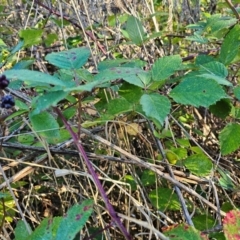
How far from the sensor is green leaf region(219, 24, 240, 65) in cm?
91

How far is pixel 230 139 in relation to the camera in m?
0.93

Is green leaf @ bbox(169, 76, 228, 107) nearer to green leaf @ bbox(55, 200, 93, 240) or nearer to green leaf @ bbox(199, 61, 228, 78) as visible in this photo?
green leaf @ bbox(199, 61, 228, 78)

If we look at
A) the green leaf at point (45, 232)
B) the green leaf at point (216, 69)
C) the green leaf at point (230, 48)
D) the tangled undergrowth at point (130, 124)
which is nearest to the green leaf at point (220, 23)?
the tangled undergrowth at point (130, 124)

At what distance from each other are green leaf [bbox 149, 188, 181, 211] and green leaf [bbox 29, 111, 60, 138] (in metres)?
0.42

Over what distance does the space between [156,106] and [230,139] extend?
270 mm

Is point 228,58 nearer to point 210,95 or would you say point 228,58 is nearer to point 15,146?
point 210,95

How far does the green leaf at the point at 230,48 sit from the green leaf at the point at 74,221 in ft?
1.49

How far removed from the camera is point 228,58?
91 cm

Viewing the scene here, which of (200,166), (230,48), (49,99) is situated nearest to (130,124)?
(200,166)

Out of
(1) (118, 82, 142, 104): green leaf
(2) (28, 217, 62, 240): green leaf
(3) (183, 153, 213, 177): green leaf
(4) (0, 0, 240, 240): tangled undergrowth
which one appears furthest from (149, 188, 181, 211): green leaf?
(2) (28, 217, 62, 240): green leaf

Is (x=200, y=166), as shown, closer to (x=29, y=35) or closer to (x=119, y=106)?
(x=119, y=106)

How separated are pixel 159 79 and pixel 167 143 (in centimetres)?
45

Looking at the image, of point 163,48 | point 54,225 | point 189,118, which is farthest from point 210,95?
point 163,48

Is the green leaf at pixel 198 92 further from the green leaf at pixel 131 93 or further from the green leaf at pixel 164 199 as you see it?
the green leaf at pixel 164 199
